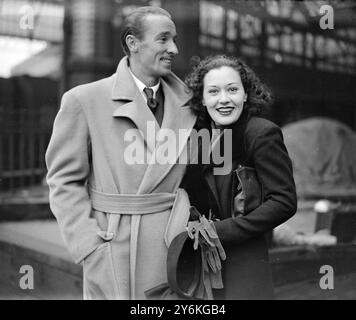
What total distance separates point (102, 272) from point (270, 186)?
0.74m

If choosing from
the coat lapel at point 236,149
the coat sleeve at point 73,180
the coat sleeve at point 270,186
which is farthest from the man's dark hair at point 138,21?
the coat sleeve at point 270,186

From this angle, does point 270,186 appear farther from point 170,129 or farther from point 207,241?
point 170,129

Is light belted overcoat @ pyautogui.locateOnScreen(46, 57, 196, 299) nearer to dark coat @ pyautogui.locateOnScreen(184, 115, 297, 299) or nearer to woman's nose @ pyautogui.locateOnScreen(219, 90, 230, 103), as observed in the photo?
dark coat @ pyautogui.locateOnScreen(184, 115, 297, 299)

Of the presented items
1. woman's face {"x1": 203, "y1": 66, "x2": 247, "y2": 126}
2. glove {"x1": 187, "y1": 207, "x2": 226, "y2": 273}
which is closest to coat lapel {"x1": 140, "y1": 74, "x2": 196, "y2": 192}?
woman's face {"x1": 203, "y1": 66, "x2": 247, "y2": 126}

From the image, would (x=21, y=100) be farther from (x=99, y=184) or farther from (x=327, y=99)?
(x=327, y=99)

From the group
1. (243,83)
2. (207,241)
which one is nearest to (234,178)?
(207,241)

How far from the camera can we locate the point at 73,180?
205cm

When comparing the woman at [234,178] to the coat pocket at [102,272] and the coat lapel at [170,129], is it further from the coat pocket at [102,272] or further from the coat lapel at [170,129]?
the coat pocket at [102,272]

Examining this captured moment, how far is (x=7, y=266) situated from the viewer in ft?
9.46

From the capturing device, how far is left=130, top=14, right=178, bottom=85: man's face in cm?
211

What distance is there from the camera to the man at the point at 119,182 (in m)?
2.05
